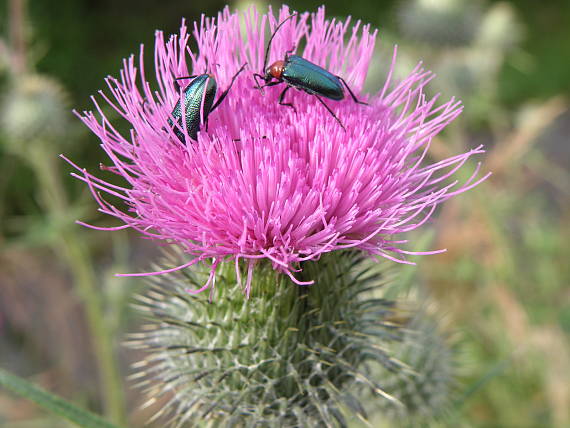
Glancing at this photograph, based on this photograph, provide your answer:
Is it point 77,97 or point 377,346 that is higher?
point 77,97

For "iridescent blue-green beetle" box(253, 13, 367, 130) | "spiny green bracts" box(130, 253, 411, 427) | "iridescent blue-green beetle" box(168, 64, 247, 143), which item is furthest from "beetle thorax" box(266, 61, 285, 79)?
"spiny green bracts" box(130, 253, 411, 427)

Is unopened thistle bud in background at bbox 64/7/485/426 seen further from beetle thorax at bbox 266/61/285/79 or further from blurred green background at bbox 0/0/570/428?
blurred green background at bbox 0/0/570/428

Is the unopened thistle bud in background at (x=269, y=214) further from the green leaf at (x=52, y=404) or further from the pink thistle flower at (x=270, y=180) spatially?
the green leaf at (x=52, y=404)

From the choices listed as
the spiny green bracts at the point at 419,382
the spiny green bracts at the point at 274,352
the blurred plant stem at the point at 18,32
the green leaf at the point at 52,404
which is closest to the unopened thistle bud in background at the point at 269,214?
the spiny green bracts at the point at 274,352

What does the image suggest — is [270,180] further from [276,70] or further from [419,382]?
[419,382]

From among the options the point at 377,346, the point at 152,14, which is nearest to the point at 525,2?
the point at 152,14

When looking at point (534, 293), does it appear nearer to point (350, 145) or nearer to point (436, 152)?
point (436, 152)
